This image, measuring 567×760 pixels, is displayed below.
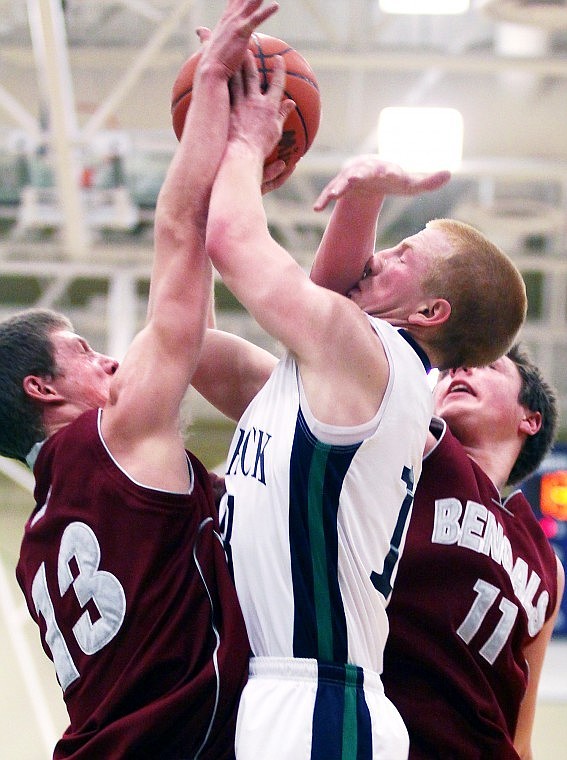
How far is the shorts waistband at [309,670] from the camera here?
104 inches

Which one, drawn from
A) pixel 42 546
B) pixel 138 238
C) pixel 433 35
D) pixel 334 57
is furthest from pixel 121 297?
pixel 42 546

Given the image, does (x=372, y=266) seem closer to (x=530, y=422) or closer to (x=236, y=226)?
(x=236, y=226)

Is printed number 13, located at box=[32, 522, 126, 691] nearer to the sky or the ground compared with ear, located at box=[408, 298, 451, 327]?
nearer to the ground

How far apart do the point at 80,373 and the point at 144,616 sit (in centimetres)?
76

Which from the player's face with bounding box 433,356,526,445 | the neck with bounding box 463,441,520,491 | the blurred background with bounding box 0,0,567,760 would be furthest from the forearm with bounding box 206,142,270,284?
the blurred background with bounding box 0,0,567,760

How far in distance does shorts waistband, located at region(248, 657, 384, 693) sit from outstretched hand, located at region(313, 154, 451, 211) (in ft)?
3.30

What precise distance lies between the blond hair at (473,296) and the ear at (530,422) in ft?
2.66

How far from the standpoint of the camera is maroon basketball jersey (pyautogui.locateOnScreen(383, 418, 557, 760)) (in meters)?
3.19

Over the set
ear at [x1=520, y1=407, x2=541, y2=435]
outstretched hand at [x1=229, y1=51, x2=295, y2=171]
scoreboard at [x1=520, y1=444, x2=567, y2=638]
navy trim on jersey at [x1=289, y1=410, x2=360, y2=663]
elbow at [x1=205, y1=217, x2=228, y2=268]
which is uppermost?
outstretched hand at [x1=229, y1=51, x2=295, y2=171]

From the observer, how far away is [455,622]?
128 inches

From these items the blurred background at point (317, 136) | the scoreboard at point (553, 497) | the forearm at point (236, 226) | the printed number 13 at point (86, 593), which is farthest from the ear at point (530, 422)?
the scoreboard at point (553, 497)

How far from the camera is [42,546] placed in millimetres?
2988

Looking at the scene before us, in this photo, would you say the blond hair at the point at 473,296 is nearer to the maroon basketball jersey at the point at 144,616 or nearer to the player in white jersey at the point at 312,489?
the player in white jersey at the point at 312,489

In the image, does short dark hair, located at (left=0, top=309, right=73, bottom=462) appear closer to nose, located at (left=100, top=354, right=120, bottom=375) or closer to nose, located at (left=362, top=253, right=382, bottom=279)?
nose, located at (left=100, top=354, right=120, bottom=375)
